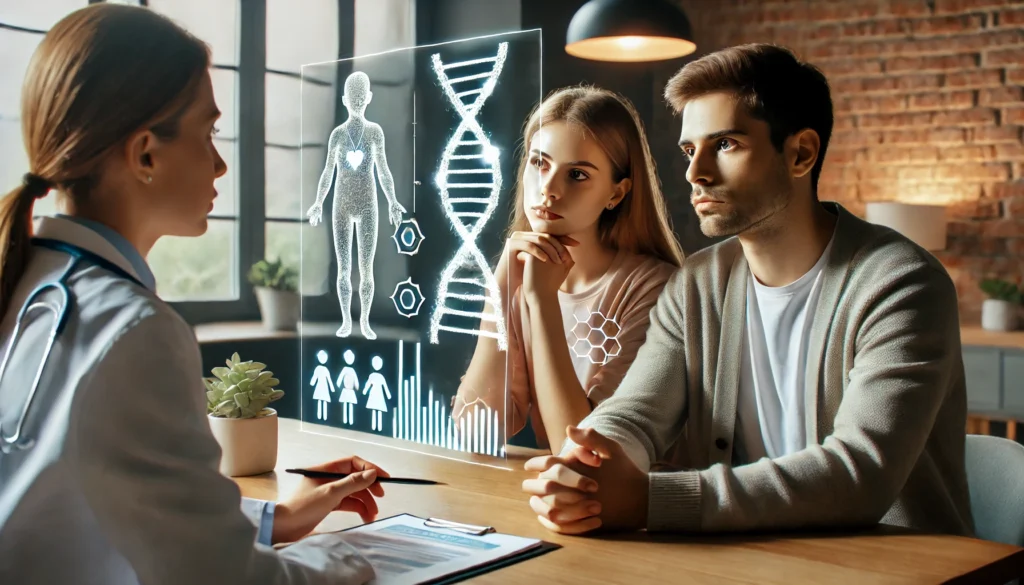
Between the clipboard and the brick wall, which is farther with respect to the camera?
the brick wall

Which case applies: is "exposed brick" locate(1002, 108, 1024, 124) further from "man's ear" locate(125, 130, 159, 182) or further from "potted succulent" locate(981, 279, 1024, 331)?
"man's ear" locate(125, 130, 159, 182)

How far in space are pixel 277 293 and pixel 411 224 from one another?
7.86ft

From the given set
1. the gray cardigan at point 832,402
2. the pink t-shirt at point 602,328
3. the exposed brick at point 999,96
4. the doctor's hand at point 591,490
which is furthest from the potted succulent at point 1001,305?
the doctor's hand at point 591,490

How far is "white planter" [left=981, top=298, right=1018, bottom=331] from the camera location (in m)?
4.89

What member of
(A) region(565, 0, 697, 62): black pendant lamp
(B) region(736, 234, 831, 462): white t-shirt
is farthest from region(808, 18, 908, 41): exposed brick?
(B) region(736, 234, 831, 462): white t-shirt

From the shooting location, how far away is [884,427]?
4.49 ft

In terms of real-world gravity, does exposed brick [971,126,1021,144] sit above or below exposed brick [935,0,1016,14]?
below

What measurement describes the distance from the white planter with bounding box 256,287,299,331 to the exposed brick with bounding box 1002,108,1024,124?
369 centimetres

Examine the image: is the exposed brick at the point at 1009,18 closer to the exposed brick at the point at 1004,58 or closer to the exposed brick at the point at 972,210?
the exposed brick at the point at 1004,58

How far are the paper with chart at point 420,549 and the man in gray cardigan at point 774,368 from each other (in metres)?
0.12

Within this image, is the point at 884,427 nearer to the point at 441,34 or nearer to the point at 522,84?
the point at 522,84

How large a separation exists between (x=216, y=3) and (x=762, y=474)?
3.69 m

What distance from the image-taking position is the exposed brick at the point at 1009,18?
500cm

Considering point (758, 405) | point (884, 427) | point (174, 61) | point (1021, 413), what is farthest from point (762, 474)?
point (1021, 413)
